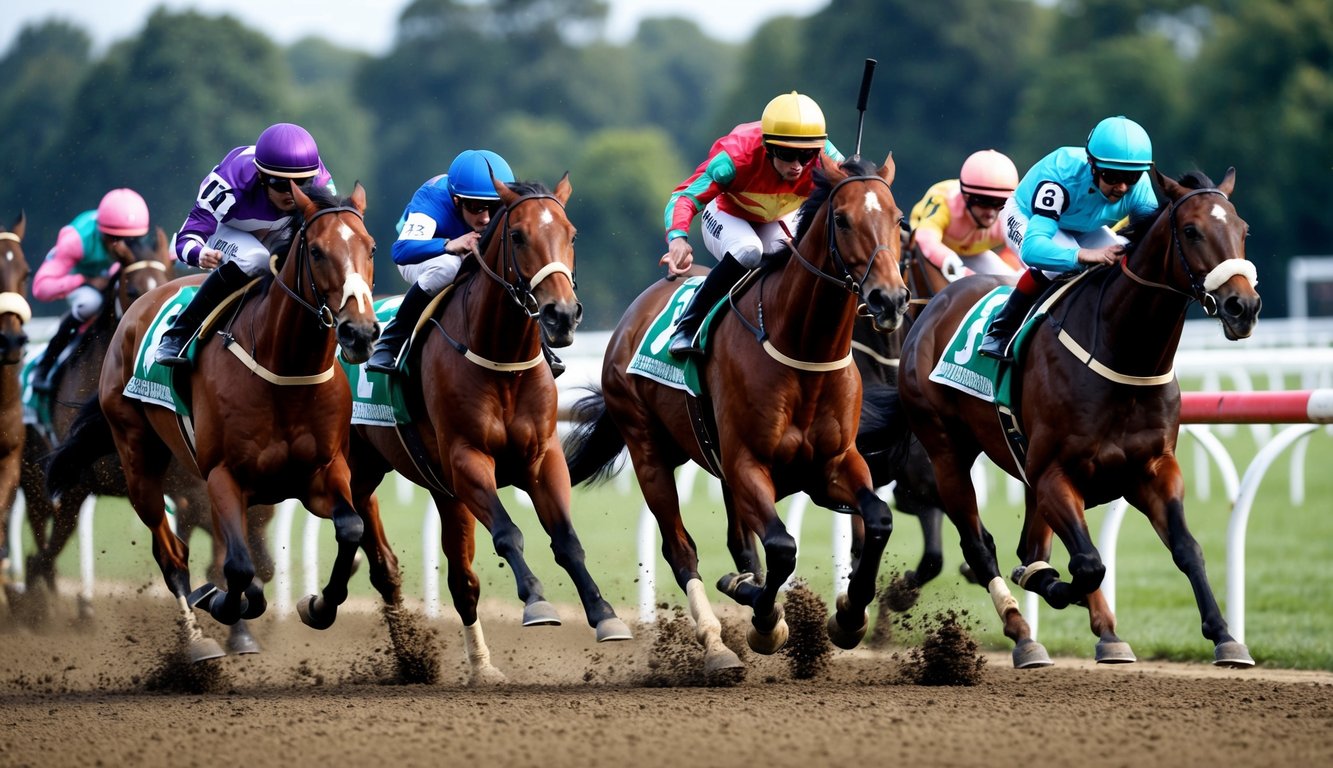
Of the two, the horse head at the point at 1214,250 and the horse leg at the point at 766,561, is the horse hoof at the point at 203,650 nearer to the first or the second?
the horse leg at the point at 766,561

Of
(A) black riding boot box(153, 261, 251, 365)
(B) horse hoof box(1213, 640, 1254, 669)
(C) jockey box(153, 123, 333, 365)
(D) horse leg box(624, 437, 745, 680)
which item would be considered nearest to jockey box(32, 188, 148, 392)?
(C) jockey box(153, 123, 333, 365)

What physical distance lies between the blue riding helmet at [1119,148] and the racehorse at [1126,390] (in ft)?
0.97

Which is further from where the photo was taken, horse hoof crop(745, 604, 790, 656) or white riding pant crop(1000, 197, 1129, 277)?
white riding pant crop(1000, 197, 1129, 277)

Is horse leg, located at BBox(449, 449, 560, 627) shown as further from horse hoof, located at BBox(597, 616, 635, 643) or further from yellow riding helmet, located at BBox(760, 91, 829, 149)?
yellow riding helmet, located at BBox(760, 91, 829, 149)

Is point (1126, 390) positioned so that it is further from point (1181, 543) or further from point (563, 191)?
point (563, 191)

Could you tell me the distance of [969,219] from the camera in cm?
873

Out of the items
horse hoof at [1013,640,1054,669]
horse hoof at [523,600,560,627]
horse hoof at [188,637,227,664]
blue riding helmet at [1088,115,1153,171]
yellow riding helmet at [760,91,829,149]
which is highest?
yellow riding helmet at [760,91,829,149]

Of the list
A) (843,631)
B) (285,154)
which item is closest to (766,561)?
(843,631)

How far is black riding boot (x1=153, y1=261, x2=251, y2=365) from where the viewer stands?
22.6 feet

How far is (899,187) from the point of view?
141 feet

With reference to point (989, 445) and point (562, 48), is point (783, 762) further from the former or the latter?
point (562, 48)

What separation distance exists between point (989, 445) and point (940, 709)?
1.69m

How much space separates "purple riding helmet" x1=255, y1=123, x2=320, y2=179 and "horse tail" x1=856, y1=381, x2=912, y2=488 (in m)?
2.59

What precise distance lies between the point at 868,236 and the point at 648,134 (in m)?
56.7
